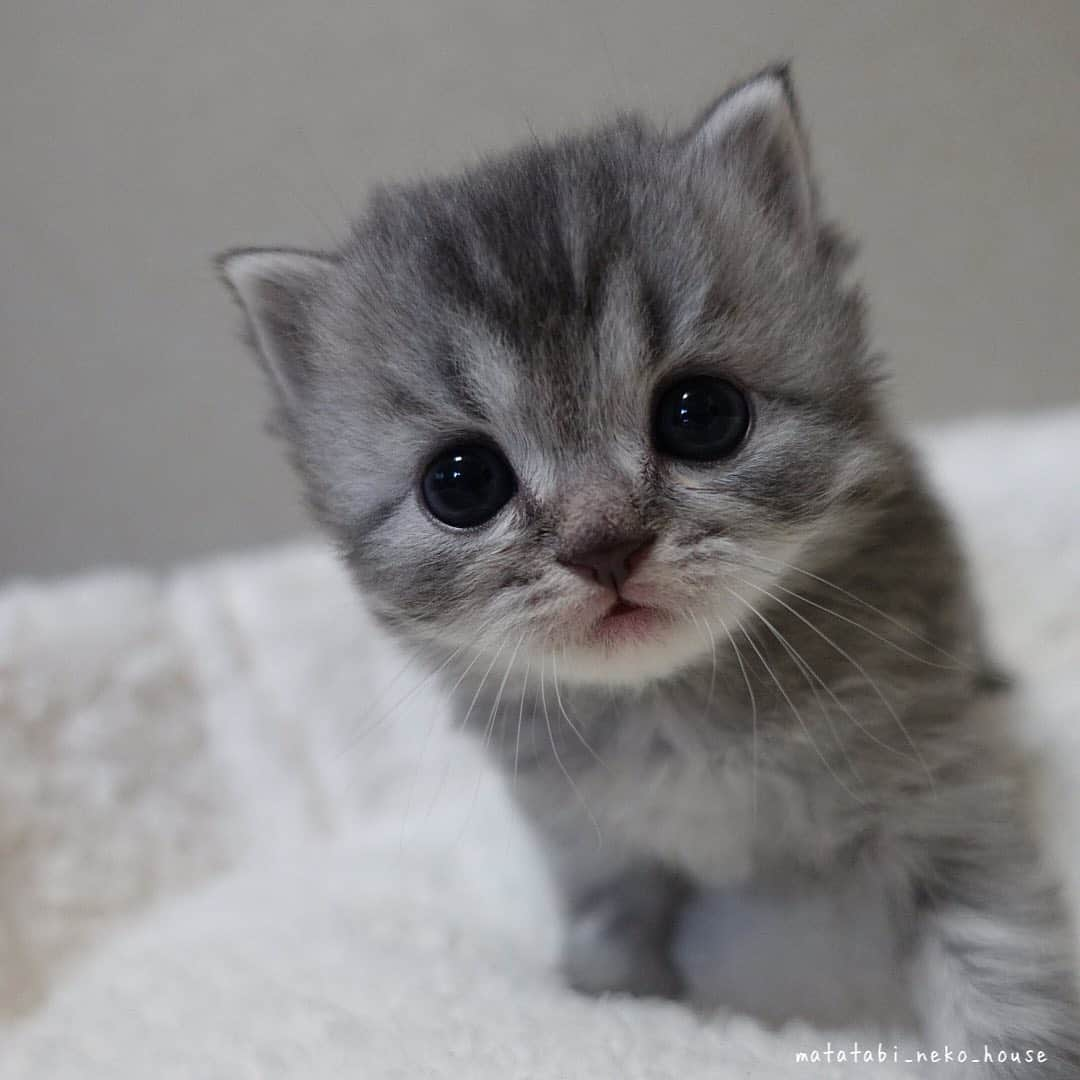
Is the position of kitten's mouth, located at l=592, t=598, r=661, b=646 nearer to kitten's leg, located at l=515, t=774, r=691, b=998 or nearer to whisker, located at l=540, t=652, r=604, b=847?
whisker, located at l=540, t=652, r=604, b=847

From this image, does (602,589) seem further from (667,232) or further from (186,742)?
(186,742)

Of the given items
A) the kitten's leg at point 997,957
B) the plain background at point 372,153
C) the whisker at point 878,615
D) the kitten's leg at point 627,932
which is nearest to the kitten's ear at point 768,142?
the whisker at point 878,615

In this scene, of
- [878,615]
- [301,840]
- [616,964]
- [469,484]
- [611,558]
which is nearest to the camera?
[611,558]

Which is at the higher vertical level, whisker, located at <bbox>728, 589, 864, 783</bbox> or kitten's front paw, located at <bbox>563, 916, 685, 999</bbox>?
whisker, located at <bbox>728, 589, 864, 783</bbox>

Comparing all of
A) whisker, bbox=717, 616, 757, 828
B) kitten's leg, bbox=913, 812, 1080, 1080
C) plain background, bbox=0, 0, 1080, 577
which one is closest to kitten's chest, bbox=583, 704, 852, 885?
whisker, bbox=717, 616, 757, 828

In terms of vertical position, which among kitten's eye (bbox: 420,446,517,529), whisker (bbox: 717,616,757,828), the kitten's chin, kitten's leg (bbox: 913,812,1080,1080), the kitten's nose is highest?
kitten's eye (bbox: 420,446,517,529)

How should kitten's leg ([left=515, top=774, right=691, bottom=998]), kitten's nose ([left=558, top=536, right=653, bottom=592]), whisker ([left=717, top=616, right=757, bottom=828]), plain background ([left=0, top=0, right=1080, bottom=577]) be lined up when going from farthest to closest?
plain background ([left=0, top=0, right=1080, bottom=577]) → kitten's leg ([left=515, top=774, right=691, bottom=998]) → whisker ([left=717, top=616, right=757, bottom=828]) → kitten's nose ([left=558, top=536, right=653, bottom=592])

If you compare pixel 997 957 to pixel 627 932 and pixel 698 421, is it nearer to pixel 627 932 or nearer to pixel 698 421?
pixel 627 932

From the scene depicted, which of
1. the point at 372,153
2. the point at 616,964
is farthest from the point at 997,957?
the point at 372,153
